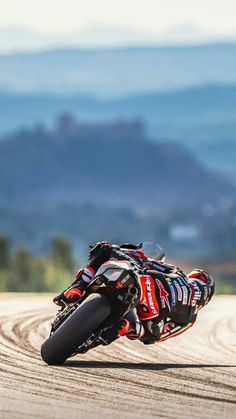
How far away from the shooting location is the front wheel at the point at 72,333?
12922mm

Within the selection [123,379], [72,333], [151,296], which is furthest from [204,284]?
[123,379]

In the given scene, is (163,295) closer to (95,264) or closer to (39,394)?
(95,264)

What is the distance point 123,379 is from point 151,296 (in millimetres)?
2264

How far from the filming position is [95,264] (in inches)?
555

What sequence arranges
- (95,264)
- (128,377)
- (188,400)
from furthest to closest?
(95,264) → (128,377) → (188,400)

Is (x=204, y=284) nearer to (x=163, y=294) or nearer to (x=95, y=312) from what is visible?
(x=163, y=294)

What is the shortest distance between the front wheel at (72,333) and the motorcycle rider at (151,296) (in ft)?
1.04

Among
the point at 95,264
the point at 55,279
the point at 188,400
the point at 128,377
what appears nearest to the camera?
the point at 188,400

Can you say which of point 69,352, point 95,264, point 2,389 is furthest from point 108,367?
point 2,389

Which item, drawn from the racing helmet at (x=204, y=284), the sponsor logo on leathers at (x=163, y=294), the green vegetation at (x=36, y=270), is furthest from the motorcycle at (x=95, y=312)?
the green vegetation at (x=36, y=270)

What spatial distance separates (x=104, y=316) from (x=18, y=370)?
3.37 ft

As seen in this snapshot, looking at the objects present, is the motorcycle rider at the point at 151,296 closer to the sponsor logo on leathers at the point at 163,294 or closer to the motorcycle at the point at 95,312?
the sponsor logo on leathers at the point at 163,294

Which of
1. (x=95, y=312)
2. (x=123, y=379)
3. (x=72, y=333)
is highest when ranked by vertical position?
(x=95, y=312)

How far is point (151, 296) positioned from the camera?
14.1 m
